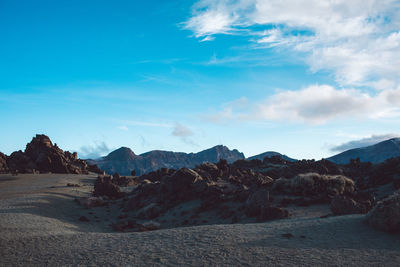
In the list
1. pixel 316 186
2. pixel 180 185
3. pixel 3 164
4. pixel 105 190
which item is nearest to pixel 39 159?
pixel 3 164

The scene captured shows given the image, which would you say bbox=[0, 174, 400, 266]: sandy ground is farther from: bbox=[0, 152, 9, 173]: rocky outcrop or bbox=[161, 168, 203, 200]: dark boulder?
bbox=[0, 152, 9, 173]: rocky outcrop

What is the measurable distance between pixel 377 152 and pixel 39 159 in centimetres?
15160

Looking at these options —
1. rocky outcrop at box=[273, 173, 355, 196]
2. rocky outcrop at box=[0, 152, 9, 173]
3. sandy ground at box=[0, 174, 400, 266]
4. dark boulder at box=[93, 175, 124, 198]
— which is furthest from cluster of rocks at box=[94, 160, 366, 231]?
rocky outcrop at box=[0, 152, 9, 173]

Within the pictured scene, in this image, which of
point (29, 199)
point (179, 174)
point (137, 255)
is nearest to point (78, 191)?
point (29, 199)

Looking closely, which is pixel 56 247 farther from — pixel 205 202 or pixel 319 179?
pixel 319 179

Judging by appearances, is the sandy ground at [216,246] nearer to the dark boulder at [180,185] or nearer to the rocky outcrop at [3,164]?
the dark boulder at [180,185]

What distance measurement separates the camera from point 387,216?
32.7ft

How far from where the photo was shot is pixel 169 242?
30.9 ft

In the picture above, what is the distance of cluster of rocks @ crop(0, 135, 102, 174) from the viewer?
44.4m

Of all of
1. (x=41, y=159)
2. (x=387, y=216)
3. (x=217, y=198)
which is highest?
(x=41, y=159)

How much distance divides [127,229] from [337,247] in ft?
33.8

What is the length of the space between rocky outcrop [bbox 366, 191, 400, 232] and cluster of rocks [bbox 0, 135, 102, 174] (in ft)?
141

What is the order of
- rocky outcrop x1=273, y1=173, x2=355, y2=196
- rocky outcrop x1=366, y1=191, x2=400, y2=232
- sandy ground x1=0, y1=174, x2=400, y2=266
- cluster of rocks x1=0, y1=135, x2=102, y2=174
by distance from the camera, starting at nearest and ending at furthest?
sandy ground x1=0, y1=174, x2=400, y2=266 < rocky outcrop x1=366, y1=191, x2=400, y2=232 < rocky outcrop x1=273, y1=173, x2=355, y2=196 < cluster of rocks x1=0, y1=135, x2=102, y2=174

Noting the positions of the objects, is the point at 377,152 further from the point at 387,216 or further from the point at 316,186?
the point at 387,216
